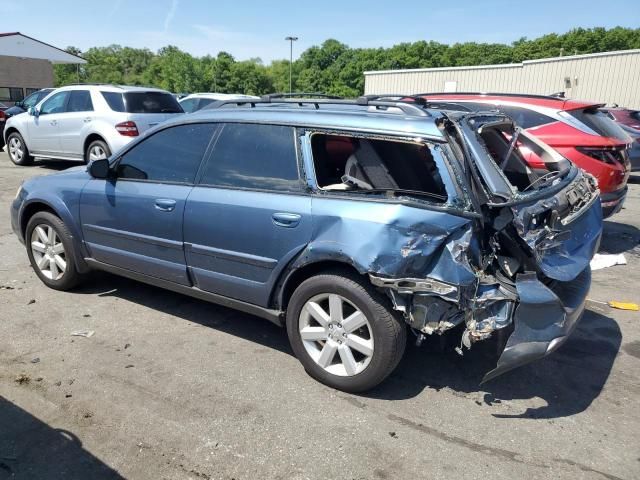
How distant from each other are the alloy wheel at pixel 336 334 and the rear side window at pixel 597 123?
15.0 ft

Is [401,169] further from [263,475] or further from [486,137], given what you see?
[263,475]

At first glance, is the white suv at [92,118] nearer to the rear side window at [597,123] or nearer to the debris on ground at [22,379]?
the debris on ground at [22,379]

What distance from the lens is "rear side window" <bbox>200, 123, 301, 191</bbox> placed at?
3.53 meters

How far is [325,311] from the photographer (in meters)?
3.38

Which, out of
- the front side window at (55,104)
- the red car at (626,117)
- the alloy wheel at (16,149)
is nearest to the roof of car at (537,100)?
the red car at (626,117)

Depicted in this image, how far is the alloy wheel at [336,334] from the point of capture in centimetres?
323

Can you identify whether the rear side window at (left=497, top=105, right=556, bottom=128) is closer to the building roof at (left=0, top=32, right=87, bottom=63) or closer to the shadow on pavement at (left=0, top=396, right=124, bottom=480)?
the shadow on pavement at (left=0, top=396, right=124, bottom=480)

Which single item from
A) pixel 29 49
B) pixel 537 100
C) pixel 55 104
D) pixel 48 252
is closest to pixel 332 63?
pixel 29 49

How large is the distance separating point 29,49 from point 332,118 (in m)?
47.3

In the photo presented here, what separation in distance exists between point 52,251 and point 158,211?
1506 mm

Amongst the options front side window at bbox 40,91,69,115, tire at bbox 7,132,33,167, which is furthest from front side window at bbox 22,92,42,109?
front side window at bbox 40,91,69,115

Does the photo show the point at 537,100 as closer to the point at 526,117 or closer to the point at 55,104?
the point at 526,117

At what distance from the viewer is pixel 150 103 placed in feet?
34.4

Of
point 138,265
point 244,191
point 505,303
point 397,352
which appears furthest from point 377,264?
point 138,265
